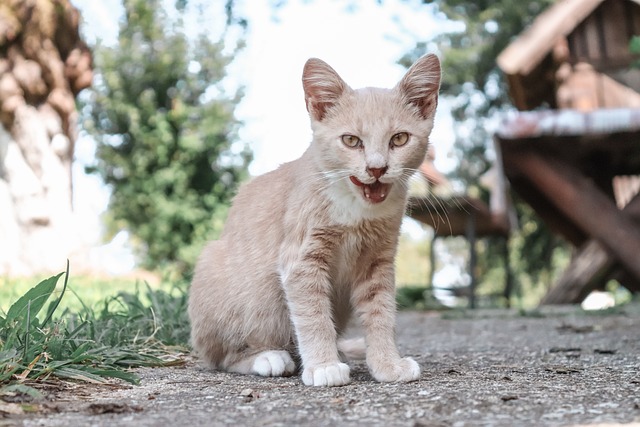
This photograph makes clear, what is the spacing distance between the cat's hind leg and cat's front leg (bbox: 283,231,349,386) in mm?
193

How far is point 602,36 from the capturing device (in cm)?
977

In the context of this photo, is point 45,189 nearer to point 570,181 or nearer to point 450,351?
point 570,181

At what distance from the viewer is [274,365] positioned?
2887 millimetres

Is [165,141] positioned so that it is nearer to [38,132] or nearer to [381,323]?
[38,132]

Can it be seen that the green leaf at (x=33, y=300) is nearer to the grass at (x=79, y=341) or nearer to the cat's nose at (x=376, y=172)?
the grass at (x=79, y=341)

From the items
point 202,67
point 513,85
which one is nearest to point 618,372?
point 513,85

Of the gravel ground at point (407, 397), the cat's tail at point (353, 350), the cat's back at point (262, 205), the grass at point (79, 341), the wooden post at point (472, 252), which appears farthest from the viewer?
the wooden post at point (472, 252)

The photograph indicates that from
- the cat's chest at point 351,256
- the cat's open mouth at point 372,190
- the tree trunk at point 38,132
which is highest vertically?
the tree trunk at point 38,132

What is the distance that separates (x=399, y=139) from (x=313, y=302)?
73 cm

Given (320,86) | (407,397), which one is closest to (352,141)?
(320,86)

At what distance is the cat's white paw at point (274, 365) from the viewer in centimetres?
288

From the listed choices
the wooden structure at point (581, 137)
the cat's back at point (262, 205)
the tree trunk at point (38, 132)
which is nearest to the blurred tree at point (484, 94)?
the wooden structure at point (581, 137)

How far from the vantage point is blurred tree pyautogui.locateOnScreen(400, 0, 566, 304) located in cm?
1419

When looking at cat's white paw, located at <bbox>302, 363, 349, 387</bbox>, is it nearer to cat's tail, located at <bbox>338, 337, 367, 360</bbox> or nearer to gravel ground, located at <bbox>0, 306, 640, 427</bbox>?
gravel ground, located at <bbox>0, 306, 640, 427</bbox>
